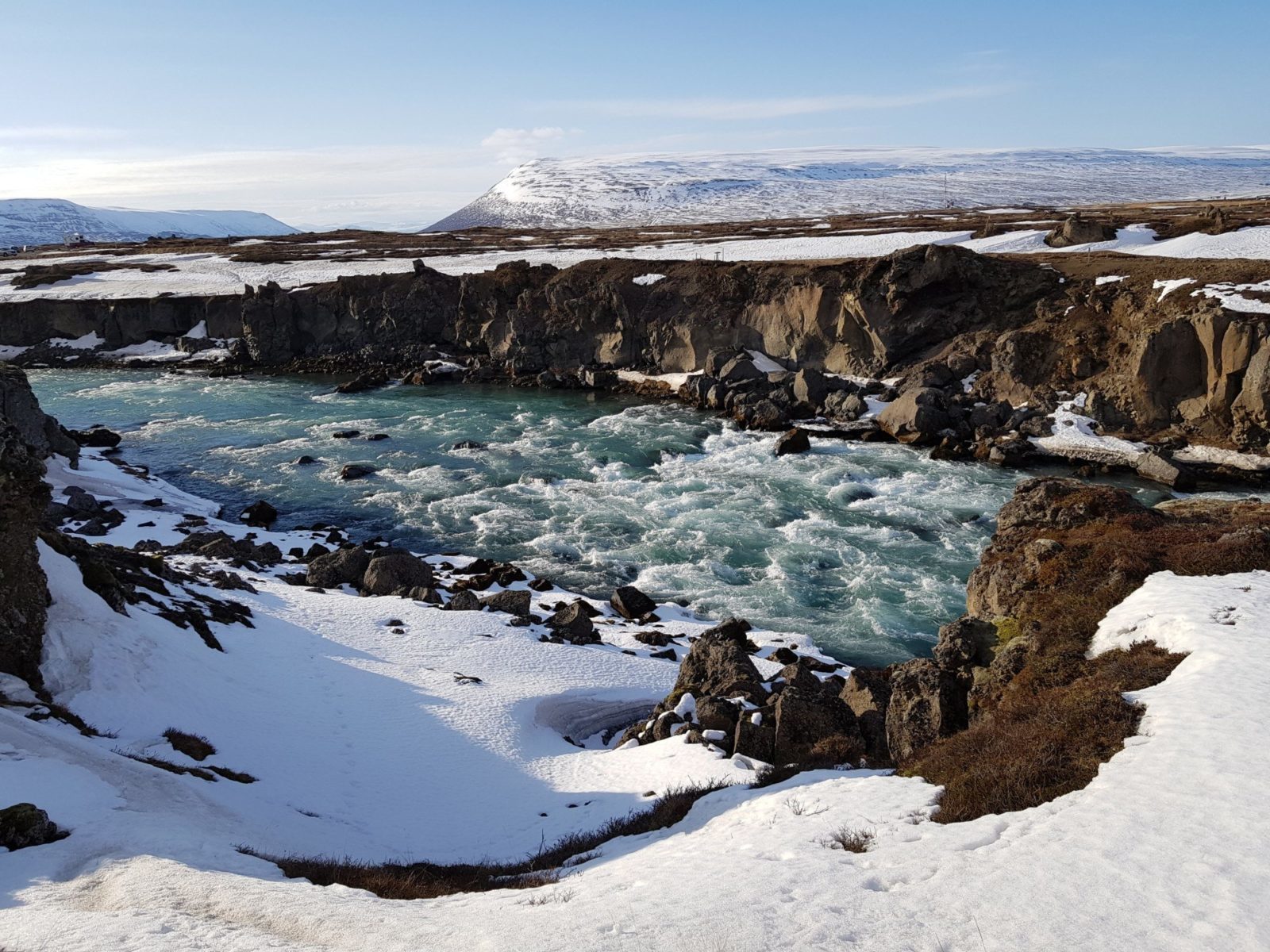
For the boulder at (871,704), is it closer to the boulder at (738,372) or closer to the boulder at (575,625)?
the boulder at (575,625)

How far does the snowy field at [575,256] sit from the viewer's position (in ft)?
153

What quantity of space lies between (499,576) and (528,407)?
72.6 feet

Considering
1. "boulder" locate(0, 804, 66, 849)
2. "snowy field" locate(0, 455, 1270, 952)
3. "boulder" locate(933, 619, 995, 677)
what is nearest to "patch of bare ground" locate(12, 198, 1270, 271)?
"boulder" locate(933, 619, 995, 677)

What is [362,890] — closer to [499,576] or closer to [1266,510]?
[499,576]

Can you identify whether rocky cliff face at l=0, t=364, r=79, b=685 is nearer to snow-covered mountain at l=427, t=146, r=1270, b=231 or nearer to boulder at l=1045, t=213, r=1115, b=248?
boulder at l=1045, t=213, r=1115, b=248

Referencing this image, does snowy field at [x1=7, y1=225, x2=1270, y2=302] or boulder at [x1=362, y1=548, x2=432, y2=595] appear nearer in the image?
boulder at [x1=362, y1=548, x2=432, y2=595]

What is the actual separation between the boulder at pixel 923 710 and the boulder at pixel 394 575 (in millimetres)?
13320

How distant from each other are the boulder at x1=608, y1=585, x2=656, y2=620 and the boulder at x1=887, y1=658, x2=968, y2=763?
31.4ft

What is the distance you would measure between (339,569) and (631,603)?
7.85 meters

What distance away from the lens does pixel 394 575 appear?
22.8 m

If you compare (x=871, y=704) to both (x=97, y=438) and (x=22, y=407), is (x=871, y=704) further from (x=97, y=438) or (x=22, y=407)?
(x=97, y=438)

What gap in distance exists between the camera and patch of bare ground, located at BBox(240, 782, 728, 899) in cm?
920

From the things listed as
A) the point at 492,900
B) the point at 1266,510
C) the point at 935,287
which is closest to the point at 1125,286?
the point at 935,287

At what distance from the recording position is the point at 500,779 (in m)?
13.7
